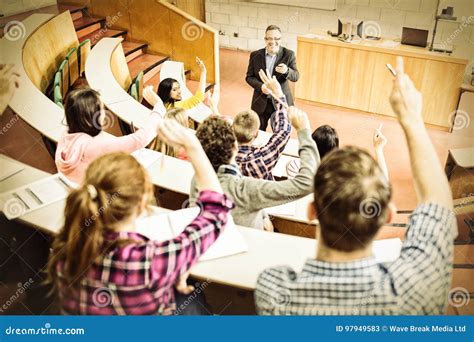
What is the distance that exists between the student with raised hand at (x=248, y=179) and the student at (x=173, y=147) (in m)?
0.90

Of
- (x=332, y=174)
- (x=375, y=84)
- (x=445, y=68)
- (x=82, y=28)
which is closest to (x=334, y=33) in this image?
(x=375, y=84)

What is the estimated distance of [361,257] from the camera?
109 cm

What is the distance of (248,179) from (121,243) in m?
0.74

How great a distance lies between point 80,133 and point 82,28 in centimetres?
385

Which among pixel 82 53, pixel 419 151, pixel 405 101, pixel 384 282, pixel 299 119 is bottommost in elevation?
pixel 82 53

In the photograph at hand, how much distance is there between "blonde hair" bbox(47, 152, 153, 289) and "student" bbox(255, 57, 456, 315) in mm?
433

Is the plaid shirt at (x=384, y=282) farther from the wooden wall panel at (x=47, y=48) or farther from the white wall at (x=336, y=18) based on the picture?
the white wall at (x=336, y=18)

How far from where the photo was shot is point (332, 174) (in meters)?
1.09

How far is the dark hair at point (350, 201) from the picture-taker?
1045mm

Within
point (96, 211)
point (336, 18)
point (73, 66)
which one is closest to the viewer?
point (96, 211)

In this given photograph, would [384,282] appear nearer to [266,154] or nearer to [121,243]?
[121,243]

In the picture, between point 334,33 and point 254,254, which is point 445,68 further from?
point 254,254

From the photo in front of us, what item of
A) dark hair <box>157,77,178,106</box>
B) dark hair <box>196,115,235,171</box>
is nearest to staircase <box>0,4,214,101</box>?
dark hair <box>157,77,178,106</box>

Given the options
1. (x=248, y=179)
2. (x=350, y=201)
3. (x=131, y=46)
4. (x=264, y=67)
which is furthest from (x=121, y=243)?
(x=131, y=46)
